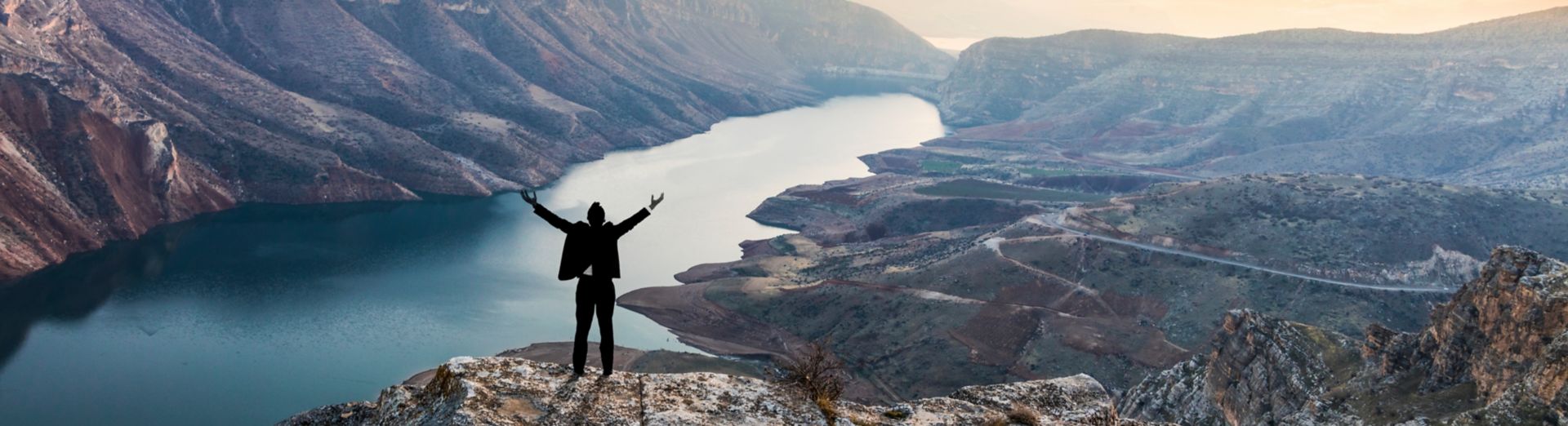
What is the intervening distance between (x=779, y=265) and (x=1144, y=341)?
138 feet

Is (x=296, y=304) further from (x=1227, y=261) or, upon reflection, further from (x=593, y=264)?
(x=593, y=264)

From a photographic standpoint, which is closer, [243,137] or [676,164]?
[243,137]

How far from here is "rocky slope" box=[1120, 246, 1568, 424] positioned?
3016 centimetres

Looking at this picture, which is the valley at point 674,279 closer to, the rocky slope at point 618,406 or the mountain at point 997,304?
the rocky slope at point 618,406

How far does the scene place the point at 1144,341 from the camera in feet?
234

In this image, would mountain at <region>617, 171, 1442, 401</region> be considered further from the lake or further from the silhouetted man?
the silhouetted man

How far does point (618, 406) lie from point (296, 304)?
77.8 meters

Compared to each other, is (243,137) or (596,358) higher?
(243,137)

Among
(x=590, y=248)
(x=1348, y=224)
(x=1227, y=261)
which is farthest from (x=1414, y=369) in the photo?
(x=1348, y=224)

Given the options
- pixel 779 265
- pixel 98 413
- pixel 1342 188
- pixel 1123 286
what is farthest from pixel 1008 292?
pixel 98 413

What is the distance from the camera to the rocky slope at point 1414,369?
3016cm

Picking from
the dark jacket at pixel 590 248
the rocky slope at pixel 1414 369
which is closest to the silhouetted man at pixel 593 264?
the dark jacket at pixel 590 248

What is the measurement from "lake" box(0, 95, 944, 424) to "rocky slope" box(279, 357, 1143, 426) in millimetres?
51147

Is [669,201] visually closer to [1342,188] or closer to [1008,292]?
[1008,292]
